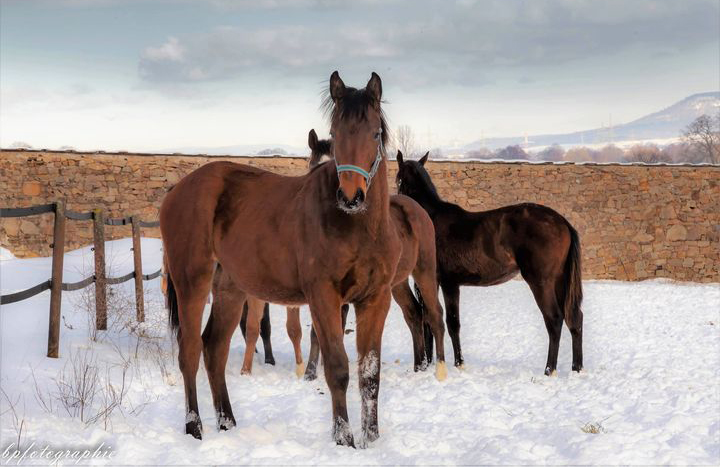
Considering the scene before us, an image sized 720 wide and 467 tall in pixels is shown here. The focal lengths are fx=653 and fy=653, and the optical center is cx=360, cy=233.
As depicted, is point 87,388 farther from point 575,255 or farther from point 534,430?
point 575,255

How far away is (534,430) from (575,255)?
2.68 meters

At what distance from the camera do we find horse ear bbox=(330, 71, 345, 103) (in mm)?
3656

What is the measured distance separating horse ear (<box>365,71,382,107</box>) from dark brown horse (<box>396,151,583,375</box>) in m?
3.08

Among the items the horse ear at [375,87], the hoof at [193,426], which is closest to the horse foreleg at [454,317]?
the hoof at [193,426]

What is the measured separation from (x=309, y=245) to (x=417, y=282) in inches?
108

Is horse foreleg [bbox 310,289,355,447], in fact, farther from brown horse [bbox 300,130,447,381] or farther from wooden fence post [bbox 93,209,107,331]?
wooden fence post [bbox 93,209,107,331]

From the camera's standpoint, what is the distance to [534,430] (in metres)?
4.23

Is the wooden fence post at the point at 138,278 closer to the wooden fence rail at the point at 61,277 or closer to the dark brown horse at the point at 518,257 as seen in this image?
the wooden fence rail at the point at 61,277

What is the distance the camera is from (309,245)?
3.66 meters

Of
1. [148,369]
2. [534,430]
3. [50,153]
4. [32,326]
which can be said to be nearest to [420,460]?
[534,430]

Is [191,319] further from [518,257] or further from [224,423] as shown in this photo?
[518,257]

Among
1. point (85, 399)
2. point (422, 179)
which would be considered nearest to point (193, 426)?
point (85, 399)

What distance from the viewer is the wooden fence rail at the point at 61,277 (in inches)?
224

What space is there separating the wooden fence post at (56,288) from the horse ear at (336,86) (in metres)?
3.46
